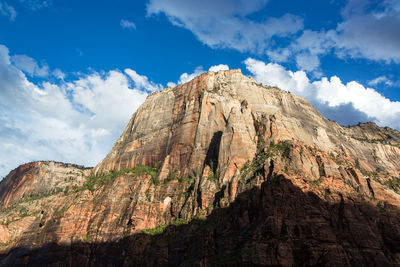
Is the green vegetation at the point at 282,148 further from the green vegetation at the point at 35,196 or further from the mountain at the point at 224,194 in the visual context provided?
the green vegetation at the point at 35,196

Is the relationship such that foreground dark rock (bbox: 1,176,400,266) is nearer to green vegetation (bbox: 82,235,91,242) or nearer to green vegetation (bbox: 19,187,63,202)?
green vegetation (bbox: 82,235,91,242)

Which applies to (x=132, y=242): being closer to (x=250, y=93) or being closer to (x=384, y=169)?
(x=250, y=93)

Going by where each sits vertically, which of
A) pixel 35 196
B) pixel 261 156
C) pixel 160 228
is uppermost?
pixel 35 196

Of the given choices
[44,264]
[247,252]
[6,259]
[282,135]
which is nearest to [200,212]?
[247,252]

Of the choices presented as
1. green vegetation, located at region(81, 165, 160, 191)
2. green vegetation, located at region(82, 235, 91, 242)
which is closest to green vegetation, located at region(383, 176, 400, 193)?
green vegetation, located at region(81, 165, 160, 191)

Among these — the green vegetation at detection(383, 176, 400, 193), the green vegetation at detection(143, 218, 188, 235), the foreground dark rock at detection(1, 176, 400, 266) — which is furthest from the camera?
the green vegetation at detection(383, 176, 400, 193)

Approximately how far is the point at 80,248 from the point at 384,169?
75.4 m

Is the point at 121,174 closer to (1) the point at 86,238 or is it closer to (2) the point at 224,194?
(1) the point at 86,238

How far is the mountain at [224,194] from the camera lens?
55.7 metres

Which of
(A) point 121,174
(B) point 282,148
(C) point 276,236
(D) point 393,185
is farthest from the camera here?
(A) point 121,174

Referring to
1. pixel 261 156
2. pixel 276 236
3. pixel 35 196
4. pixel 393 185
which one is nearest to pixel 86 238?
pixel 261 156

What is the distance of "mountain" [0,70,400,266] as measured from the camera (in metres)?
55.7

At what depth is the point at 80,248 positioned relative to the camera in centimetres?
7712

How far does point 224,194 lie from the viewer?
71.6 meters
